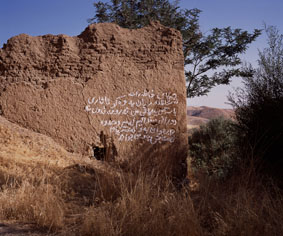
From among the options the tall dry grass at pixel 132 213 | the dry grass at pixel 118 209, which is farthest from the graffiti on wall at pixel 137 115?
the tall dry grass at pixel 132 213

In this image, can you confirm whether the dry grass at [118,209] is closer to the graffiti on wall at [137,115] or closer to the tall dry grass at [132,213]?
the tall dry grass at [132,213]

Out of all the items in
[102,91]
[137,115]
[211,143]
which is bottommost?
[211,143]

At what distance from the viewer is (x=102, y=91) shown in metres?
5.25

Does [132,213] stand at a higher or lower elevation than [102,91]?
lower

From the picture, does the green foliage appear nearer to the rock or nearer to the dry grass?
the rock

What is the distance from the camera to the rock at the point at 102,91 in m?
5.14

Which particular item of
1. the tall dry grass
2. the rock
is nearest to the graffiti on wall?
the rock

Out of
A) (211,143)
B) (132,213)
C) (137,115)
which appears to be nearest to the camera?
(132,213)

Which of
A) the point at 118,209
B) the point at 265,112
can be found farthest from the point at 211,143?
the point at 118,209

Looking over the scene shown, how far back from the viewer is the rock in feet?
16.9

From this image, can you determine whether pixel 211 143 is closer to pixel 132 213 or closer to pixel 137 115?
pixel 137 115

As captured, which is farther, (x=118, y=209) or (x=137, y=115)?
(x=137, y=115)

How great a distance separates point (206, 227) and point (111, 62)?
3483 mm

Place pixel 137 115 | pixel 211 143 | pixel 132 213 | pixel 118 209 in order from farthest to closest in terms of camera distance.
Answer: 1. pixel 211 143
2. pixel 137 115
3. pixel 118 209
4. pixel 132 213
